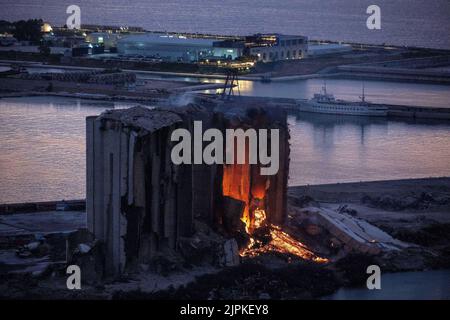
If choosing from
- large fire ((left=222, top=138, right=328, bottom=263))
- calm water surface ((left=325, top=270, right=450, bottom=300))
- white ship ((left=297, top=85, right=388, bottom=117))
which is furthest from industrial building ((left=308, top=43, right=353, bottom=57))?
calm water surface ((left=325, top=270, right=450, bottom=300))

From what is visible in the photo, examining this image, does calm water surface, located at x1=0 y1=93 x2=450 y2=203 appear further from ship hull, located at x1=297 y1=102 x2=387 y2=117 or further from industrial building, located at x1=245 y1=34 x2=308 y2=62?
industrial building, located at x1=245 y1=34 x2=308 y2=62

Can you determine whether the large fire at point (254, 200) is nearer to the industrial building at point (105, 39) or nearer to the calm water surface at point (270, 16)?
the industrial building at point (105, 39)

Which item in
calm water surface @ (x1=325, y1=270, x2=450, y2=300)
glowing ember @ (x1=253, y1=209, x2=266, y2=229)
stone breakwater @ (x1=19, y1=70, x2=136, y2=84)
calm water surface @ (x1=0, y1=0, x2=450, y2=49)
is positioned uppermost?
calm water surface @ (x1=0, y1=0, x2=450, y2=49)

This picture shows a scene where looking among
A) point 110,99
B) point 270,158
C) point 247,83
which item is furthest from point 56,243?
point 247,83

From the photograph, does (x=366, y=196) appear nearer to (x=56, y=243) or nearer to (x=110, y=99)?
(x=56, y=243)

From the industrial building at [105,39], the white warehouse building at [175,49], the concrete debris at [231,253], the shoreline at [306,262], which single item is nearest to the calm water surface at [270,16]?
the industrial building at [105,39]

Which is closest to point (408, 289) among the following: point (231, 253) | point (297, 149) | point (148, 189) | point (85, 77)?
point (231, 253)
